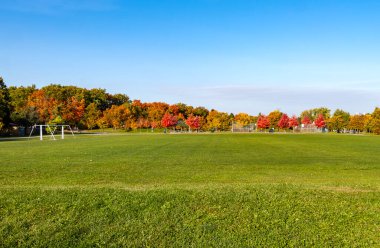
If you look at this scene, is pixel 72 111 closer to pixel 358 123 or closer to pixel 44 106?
pixel 44 106

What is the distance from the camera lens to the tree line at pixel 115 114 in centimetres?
9956

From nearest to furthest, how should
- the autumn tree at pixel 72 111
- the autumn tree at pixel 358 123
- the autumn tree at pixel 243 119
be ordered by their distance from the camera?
1. the autumn tree at pixel 72 111
2. the autumn tree at pixel 358 123
3. the autumn tree at pixel 243 119

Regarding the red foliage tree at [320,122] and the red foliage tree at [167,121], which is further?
the red foliage tree at [320,122]

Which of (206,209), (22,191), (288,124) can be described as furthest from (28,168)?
(288,124)

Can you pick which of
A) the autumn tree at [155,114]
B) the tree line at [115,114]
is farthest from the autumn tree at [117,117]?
the autumn tree at [155,114]

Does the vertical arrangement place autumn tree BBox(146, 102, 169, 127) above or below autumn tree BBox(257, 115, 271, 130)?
above

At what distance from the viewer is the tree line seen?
9956cm

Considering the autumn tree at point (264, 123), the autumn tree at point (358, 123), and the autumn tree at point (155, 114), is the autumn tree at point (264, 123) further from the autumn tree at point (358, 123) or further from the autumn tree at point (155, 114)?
the autumn tree at point (155, 114)

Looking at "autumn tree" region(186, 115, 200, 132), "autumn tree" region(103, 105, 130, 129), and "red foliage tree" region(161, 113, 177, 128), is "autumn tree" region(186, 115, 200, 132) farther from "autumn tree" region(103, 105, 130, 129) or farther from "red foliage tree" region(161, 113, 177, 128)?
"autumn tree" region(103, 105, 130, 129)

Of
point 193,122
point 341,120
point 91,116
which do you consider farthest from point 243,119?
point 91,116

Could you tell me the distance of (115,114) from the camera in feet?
432

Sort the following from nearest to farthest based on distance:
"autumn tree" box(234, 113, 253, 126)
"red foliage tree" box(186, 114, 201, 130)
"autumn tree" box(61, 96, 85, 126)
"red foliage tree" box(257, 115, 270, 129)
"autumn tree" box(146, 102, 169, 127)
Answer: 1. "autumn tree" box(61, 96, 85, 126)
2. "autumn tree" box(146, 102, 169, 127)
3. "red foliage tree" box(186, 114, 201, 130)
4. "red foliage tree" box(257, 115, 270, 129)
5. "autumn tree" box(234, 113, 253, 126)

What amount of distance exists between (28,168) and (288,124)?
151261 mm

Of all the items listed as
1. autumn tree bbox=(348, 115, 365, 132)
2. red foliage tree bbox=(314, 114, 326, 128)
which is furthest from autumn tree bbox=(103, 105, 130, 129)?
autumn tree bbox=(348, 115, 365, 132)
